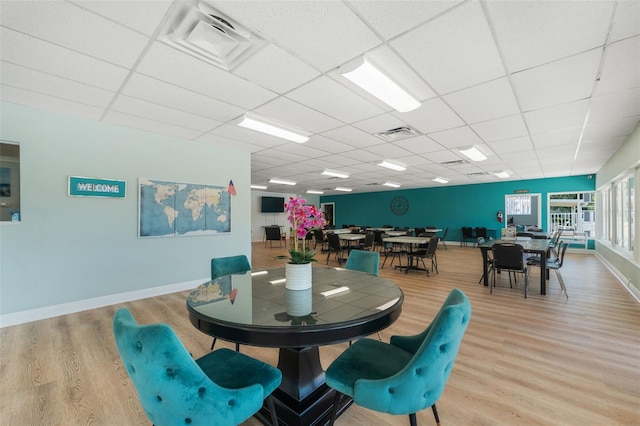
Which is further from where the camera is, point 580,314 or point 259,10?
point 580,314

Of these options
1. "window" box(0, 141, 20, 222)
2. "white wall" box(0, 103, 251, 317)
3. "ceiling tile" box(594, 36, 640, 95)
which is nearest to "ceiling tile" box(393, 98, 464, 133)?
"ceiling tile" box(594, 36, 640, 95)

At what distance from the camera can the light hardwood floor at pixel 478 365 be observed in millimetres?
1764

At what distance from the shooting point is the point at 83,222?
361 centimetres

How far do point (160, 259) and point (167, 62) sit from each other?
3114mm

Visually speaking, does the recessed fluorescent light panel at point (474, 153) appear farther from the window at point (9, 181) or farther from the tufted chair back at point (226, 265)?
the window at point (9, 181)

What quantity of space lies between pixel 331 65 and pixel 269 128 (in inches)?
70.3

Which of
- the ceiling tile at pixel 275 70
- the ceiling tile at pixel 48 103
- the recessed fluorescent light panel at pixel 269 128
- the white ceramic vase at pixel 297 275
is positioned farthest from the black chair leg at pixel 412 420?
the ceiling tile at pixel 48 103

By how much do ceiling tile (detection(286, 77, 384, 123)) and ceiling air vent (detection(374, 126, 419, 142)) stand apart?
79cm

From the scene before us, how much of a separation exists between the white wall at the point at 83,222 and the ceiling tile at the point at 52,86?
756 mm

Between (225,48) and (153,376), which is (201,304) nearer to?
(153,376)

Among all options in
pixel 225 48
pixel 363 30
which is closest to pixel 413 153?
pixel 363 30

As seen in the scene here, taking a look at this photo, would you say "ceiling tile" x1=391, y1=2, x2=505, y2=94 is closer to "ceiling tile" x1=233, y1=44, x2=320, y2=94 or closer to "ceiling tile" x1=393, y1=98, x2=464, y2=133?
"ceiling tile" x1=393, y1=98, x2=464, y2=133

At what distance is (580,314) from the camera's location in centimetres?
Result: 352

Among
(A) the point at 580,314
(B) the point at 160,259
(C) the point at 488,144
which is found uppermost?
(C) the point at 488,144
